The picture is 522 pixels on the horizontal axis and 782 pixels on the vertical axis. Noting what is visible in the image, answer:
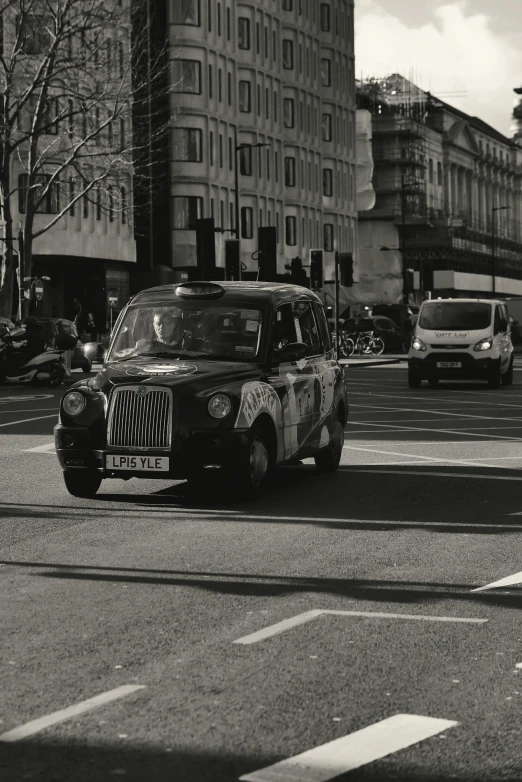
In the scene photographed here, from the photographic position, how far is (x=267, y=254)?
4291 centimetres

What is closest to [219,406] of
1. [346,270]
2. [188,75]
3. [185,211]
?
[346,270]

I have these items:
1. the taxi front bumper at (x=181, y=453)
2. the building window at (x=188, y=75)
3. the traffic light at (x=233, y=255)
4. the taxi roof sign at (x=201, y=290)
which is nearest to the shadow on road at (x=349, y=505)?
the taxi front bumper at (x=181, y=453)

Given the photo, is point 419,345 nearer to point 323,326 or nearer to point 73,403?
point 323,326

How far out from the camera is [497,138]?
495 ft

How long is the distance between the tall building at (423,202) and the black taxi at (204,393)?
93.2 m

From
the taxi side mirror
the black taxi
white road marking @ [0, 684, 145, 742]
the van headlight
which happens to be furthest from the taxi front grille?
the van headlight

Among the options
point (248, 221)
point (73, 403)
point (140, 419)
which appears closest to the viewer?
point (140, 419)

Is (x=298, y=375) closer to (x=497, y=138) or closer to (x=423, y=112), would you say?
(x=423, y=112)

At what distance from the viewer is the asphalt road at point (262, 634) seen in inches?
198

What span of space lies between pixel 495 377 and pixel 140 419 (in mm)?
21532

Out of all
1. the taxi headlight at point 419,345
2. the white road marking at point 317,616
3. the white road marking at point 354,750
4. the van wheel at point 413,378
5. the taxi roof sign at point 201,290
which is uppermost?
the taxi roof sign at point 201,290

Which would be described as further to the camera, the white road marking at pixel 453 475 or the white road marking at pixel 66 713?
the white road marking at pixel 453 475

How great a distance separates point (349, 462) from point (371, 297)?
3754 inches

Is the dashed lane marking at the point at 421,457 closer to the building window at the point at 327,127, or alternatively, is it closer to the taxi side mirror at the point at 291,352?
the taxi side mirror at the point at 291,352
